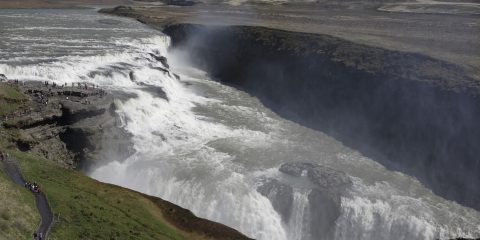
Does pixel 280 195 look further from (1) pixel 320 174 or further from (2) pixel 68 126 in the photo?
(2) pixel 68 126

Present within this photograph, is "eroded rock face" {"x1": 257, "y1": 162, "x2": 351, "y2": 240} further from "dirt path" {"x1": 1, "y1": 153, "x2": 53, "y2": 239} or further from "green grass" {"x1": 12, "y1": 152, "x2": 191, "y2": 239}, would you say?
"dirt path" {"x1": 1, "y1": 153, "x2": 53, "y2": 239}

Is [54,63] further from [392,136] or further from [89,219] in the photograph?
[392,136]

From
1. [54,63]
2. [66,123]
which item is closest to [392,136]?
[66,123]

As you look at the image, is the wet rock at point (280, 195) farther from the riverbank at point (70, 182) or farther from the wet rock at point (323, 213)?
the riverbank at point (70, 182)

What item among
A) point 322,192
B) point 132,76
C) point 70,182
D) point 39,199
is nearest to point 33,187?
point 39,199

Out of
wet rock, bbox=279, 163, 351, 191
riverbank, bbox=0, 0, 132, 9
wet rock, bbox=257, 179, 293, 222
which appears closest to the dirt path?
wet rock, bbox=257, 179, 293, 222
